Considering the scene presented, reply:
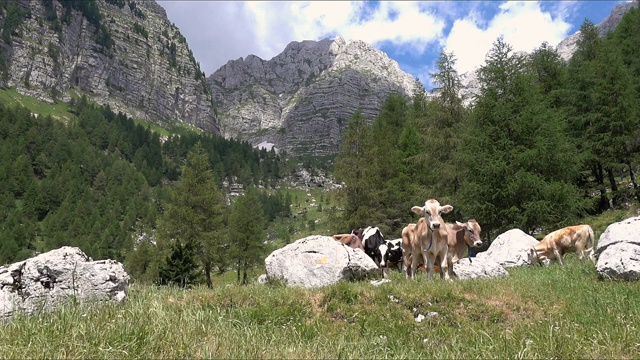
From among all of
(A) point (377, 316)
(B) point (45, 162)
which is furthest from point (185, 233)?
(B) point (45, 162)

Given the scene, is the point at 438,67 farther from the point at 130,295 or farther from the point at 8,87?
the point at 8,87

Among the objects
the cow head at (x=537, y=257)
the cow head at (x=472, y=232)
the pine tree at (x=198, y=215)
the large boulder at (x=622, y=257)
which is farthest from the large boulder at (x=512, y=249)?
the pine tree at (x=198, y=215)

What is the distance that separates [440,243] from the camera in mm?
11656

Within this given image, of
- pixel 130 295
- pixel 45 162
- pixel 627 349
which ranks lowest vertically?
pixel 627 349

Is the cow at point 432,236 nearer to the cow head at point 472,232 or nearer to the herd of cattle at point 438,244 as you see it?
the herd of cattle at point 438,244

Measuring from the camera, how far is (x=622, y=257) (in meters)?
9.88

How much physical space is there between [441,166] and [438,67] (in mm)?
8983

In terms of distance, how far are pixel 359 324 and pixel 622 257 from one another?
24.1ft

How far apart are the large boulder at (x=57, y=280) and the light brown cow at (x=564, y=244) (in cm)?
1550

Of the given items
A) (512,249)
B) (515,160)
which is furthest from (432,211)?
(515,160)

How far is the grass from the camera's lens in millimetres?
4414

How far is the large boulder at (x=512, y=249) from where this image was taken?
56.5ft

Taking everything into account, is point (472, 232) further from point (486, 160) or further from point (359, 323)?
point (486, 160)

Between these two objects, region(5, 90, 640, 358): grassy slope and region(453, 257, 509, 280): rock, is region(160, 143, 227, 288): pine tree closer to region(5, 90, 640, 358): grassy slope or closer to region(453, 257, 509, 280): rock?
region(453, 257, 509, 280): rock
